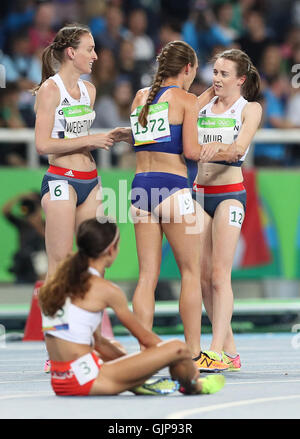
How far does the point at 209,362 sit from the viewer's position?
6309 mm

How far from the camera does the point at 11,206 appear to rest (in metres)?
10.5

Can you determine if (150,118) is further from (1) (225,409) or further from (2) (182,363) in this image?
(1) (225,409)

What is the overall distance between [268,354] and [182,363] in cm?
309

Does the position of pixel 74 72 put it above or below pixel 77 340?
above

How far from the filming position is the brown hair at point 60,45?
21.4ft

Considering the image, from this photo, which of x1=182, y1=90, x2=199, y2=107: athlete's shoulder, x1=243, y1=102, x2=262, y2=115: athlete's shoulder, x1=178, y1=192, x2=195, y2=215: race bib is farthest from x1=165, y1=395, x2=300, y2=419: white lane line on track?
x1=243, y1=102, x2=262, y2=115: athlete's shoulder

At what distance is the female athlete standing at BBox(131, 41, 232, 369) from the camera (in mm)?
6137

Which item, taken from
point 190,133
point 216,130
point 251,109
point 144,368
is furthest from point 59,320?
point 251,109

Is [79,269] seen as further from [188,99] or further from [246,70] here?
[246,70]

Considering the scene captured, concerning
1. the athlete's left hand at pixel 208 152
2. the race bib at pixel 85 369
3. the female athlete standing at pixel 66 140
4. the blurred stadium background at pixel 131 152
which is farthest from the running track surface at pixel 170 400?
the blurred stadium background at pixel 131 152

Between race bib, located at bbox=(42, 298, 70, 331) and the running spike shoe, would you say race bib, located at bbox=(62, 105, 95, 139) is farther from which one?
the running spike shoe

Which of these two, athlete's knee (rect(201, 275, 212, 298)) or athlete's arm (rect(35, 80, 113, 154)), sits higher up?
athlete's arm (rect(35, 80, 113, 154))

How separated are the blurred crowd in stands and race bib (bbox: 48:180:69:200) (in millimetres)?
4472
